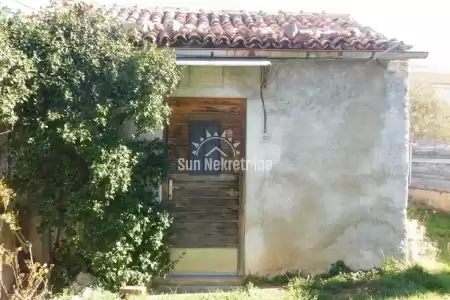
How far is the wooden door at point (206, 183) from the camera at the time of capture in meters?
8.96

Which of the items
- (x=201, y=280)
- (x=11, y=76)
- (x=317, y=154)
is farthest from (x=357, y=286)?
(x=11, y=76)

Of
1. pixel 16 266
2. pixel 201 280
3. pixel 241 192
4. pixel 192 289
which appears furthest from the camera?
pixel 241 192

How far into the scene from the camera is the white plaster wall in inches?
341

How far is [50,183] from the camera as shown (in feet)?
25.7

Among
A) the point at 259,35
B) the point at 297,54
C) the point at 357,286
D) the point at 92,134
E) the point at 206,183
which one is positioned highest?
the point at 259,35

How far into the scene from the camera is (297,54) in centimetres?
829

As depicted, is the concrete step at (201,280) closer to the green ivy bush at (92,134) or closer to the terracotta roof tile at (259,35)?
the green ivy bush at (92,134)

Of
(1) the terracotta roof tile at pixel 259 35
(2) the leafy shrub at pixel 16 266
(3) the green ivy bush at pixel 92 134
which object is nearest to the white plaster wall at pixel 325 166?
(1) the terracotta roof tile at pixel 259 35

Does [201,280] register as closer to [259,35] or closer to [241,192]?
[241,192]

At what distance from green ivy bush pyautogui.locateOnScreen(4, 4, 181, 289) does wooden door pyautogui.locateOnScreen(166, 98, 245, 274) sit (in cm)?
100

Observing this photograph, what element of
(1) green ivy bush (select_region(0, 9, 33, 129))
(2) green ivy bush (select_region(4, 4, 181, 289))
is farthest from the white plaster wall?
(1) green ivy bush (select_region(0, 9, 33, 129))

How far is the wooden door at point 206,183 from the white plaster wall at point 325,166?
0.45 metres

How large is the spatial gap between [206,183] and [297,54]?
304cm

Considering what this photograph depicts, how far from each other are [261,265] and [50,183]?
13.6ft
